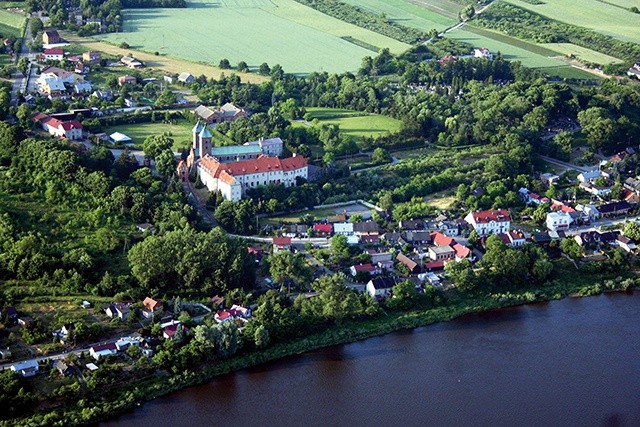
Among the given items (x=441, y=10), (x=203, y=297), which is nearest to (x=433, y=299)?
(x=203, y=297)

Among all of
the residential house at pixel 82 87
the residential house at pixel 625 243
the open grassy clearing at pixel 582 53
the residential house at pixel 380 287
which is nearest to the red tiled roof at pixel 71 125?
the residential house at pixel 82 87

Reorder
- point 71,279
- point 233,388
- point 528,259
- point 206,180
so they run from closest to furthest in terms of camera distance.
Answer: point 233,388 < point 71,279 < point 528,259 < point 206,180

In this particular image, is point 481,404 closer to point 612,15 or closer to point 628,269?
point 628,269

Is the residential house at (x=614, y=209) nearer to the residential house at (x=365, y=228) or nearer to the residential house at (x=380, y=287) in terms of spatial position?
the residential house at (x=365, y=228)

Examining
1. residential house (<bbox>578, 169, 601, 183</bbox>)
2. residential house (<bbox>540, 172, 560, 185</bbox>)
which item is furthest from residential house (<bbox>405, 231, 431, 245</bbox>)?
residential house (<bbox>578, 169, 601, 183</bbox>)

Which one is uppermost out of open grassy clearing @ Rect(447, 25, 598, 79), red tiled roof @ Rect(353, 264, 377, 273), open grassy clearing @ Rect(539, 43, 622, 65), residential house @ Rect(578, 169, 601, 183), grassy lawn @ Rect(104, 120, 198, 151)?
open grassy clearing @ Rect(539, 43, 622, 65)

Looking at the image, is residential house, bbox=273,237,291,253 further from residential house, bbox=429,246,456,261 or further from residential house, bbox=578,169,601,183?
residential house, bbox=578,169,601,183
